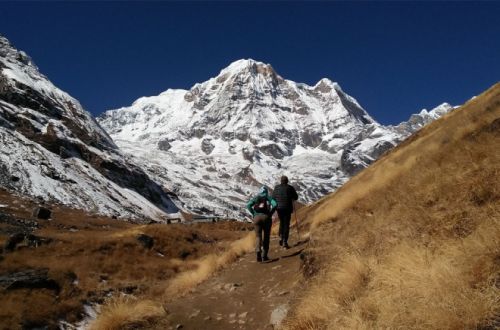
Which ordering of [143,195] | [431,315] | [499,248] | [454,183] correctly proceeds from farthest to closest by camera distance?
[143,195] < [454,183] < [499,248] < [431,315]

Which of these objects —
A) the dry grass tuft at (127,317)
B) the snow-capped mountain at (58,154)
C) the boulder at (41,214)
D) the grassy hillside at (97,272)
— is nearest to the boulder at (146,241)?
the grassy hillside at (97,272)

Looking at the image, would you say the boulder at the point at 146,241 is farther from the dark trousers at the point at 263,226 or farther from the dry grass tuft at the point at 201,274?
the dark trousers at the point at 263,226

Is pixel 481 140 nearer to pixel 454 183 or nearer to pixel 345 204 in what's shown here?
pixel 454 183

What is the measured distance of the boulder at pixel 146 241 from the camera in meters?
33.9

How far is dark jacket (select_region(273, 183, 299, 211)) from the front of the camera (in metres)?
16.2

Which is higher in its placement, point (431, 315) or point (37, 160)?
point (37, 160)

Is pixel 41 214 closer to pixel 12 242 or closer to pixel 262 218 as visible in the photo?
pixel 12 242

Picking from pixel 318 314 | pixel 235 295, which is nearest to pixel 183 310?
pixel 235 295

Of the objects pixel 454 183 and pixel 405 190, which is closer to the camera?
pixel 454 183

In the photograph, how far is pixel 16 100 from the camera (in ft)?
454

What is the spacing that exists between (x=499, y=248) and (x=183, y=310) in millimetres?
7867

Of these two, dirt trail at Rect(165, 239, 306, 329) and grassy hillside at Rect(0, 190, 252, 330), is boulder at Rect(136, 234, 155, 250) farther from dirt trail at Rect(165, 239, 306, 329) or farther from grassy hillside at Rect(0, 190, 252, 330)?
dirt trail at Rect(165, 239, 306, 329)

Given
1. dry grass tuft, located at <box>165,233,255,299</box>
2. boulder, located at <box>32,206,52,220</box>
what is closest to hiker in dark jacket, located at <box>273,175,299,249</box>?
dry grass tuft, located at <box>165,233,255,299</box>

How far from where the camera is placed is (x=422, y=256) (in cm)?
690
